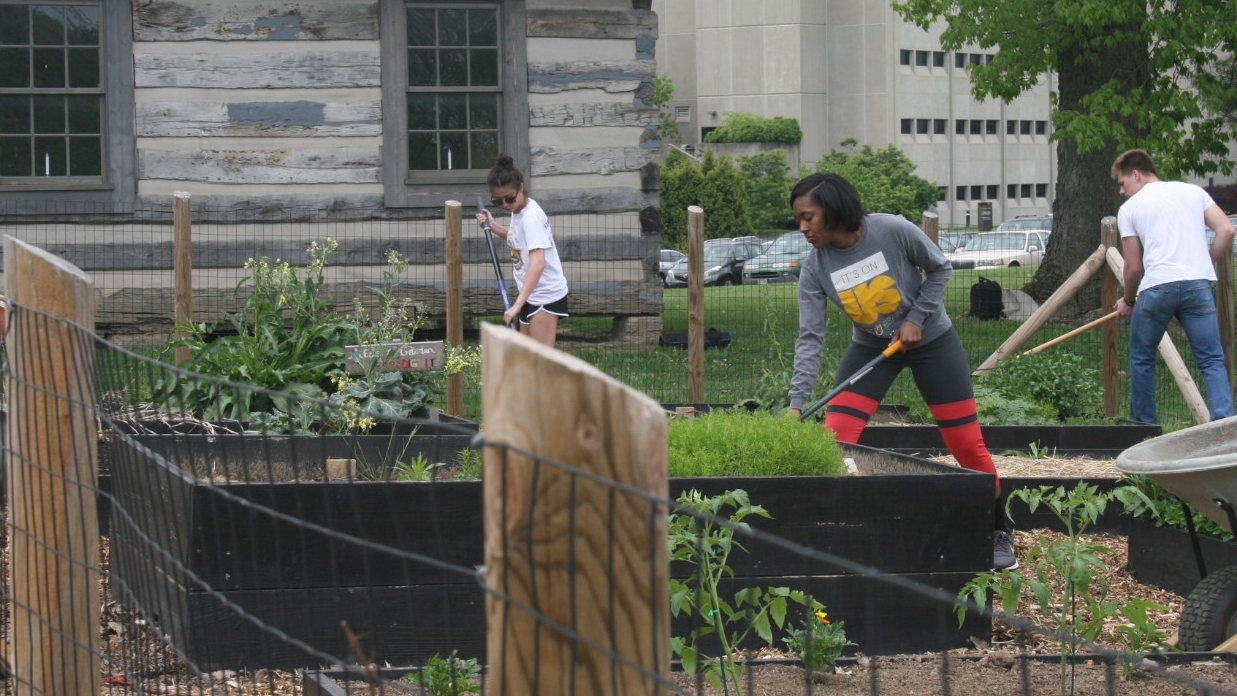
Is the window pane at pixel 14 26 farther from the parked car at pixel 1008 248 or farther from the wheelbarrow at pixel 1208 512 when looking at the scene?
the parked car at pixel 1008 248

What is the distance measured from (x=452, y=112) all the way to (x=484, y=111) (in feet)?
0.92

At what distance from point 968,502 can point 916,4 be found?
12.8 metres

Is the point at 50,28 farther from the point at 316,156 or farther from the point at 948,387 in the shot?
the point at 948,387

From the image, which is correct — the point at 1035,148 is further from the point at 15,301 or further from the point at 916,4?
the point at 15,301

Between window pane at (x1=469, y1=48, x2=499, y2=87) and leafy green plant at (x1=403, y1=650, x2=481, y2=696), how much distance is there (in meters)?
9.64

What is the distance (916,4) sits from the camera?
1706 cm

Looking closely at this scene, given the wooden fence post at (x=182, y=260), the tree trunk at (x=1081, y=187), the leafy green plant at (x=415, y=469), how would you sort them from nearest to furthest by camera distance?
1. the leafy green plant at (x=415, y=469)
2. the wooden fence post at (x=182, y=260)
3. the tree trunk at (x=1081, y=187)

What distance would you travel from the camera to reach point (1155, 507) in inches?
235

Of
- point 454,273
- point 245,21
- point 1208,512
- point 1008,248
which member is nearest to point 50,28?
point 245,21

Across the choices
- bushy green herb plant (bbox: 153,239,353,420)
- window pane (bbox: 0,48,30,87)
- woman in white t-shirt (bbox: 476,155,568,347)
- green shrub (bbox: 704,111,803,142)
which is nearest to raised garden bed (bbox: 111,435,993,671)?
bushy green herb plant (bbox: 153,239,353,420)

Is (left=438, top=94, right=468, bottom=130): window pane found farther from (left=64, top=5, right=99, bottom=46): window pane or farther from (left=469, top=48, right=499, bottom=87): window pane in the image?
(left=64, top=5, right=99, bottom=46): window pane

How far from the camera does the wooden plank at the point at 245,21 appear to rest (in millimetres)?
12703

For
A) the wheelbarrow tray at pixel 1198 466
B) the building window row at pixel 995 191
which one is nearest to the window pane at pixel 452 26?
the wheelbarrow tray at pixel 1198 466

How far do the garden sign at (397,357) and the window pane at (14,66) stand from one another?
267 inches
